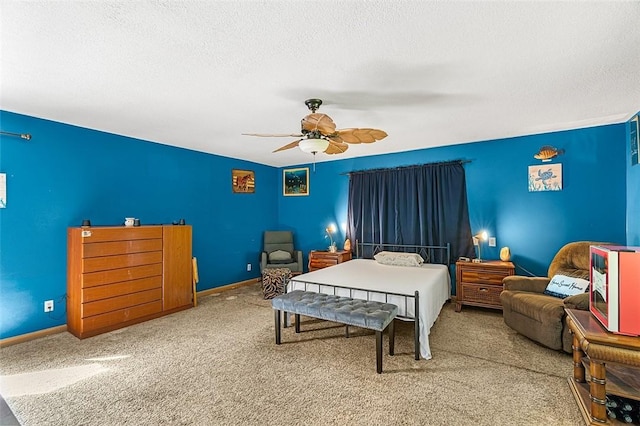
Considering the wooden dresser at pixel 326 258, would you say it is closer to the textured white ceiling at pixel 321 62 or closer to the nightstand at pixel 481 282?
the nightstand at pixel 481 282

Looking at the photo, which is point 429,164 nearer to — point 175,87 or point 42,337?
point 175,87

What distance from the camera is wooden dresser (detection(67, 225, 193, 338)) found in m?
3.31

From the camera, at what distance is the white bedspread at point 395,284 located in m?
2.86

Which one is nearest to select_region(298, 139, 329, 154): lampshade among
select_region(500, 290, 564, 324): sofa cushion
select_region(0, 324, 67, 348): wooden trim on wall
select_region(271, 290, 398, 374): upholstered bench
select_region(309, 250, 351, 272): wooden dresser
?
select_region(271, 290, 398, 374): upholstered bench

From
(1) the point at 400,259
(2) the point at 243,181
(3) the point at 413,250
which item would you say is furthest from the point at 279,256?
(3) the point at 413,250

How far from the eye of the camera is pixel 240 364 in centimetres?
267

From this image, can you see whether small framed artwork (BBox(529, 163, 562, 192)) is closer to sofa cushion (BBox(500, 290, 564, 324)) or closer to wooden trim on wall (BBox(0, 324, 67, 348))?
sofa cushion (BBox(500, 290, 564, 324))

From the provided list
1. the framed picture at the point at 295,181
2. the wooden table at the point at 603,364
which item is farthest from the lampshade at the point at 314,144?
the framed picture at the point at 295,181

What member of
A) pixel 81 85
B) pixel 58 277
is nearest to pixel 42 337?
pixel 58 277

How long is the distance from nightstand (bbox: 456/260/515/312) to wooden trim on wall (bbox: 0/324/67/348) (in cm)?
511

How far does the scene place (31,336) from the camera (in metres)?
3.26

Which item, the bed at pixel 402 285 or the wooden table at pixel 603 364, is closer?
the wooden table at pixel 603 364

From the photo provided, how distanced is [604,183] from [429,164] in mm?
2194

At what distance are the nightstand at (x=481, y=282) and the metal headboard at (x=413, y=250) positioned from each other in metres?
0.57
